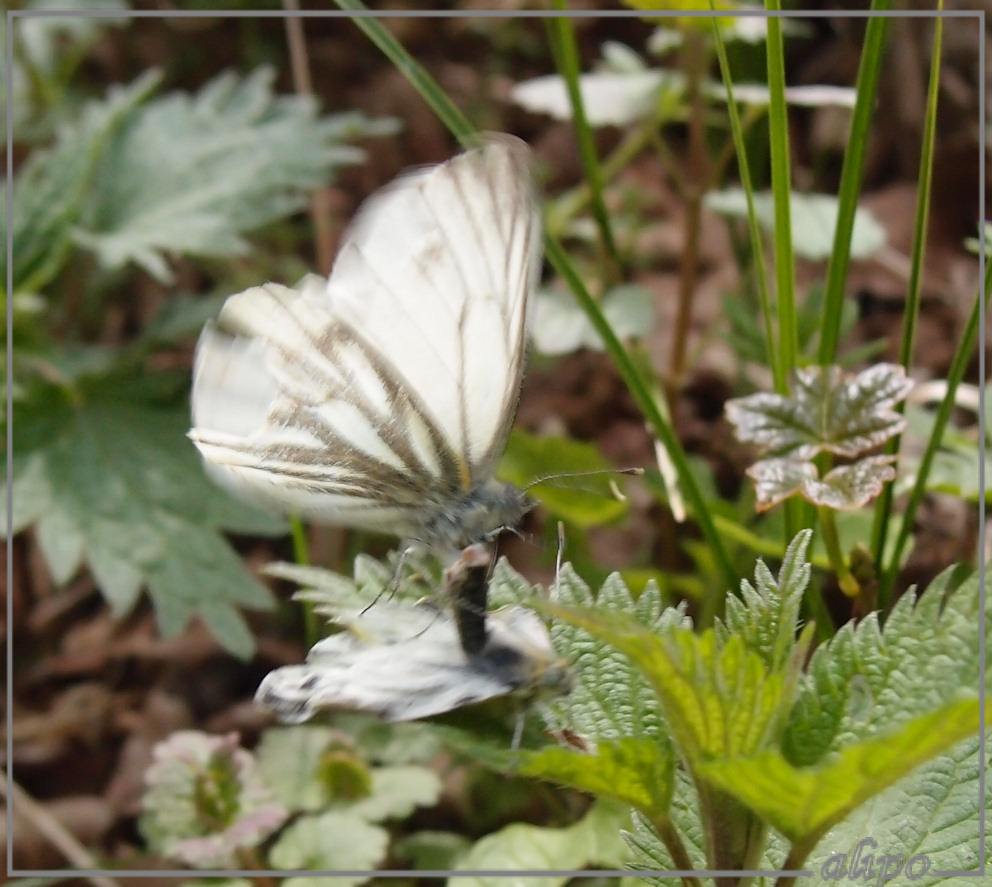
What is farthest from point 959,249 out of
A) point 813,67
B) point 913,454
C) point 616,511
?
point 616,511

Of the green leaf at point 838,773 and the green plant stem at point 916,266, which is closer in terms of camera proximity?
the green leaf at point 838,773

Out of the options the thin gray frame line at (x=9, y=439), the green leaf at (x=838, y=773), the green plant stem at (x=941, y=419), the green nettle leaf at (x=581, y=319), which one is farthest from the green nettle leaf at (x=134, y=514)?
the green leaf at (x=838, y=773)

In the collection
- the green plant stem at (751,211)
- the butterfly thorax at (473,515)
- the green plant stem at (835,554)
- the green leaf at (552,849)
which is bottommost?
the green leaf at (552,849)

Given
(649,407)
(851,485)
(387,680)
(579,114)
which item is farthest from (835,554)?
(579,114)

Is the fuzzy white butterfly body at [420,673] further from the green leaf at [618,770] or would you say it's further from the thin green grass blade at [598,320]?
the thin green grass blade at [598,320]

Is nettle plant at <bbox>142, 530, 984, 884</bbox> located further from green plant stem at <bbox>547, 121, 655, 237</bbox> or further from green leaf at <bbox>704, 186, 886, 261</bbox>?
green plant stem at <bbox>547, 121, 655, 237</bbox>

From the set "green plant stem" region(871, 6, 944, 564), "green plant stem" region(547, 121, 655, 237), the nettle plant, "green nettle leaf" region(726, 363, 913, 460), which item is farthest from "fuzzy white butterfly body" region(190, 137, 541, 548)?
"green plant stem" region(547, 121, 655, 237)
